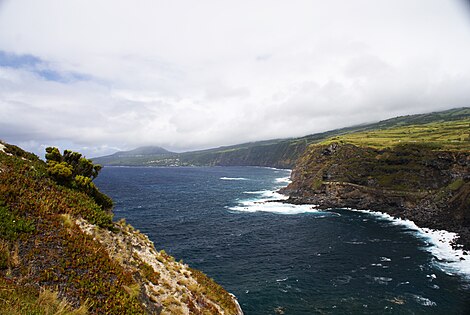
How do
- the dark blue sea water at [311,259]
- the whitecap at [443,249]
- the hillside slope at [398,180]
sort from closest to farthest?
the dark blue sea water at [311,259]
the whitecap at [443,249]
the hillside slope at [398,180]

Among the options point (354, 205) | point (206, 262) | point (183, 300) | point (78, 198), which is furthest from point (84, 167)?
point (354, 205)

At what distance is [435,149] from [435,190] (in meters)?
23.6

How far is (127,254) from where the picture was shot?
21188 millimetres

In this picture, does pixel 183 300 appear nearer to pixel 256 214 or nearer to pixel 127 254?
pixel 127 254

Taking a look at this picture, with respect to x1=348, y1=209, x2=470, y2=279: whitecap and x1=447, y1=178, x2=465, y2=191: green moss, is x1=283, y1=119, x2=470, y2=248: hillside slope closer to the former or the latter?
x1=447, y1=178, x2=465, y2=191: green moss

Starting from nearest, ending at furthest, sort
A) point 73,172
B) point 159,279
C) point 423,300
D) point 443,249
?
1. point 159,279
2. point 73,172
3. point 423,300
4. point 443,249

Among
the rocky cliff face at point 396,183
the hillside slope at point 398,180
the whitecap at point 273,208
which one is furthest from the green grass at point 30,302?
the whitecap at point 273,208

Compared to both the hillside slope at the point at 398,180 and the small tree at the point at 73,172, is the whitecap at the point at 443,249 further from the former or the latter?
the small tree at the point at 73,172

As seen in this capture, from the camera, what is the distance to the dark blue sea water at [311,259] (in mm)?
46438

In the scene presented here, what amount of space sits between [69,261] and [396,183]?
130 metres

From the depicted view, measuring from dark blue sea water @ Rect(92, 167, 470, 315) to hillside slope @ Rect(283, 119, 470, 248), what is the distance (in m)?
14.0

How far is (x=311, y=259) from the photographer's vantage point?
214ft

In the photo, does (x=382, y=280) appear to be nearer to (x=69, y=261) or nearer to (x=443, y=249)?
(x=443, y=249)

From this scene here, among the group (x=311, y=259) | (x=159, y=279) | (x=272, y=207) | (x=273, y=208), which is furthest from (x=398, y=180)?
(x=159, y=279)
